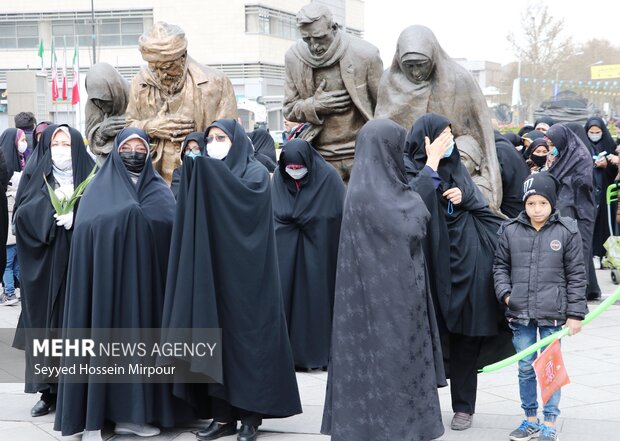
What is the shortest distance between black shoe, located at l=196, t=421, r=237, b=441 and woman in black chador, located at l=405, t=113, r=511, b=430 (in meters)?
1.37

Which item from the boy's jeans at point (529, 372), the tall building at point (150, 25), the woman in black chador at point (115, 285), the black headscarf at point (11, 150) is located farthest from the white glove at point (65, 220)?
the tall building at point (150, 25)

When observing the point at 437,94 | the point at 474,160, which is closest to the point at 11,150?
the point at 437,94

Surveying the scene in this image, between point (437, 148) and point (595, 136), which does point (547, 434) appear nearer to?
point (437, 148)

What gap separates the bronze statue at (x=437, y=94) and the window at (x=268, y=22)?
50.8 m

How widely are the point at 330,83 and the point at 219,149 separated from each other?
8.94ft

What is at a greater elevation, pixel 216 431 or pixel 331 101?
pixel 331 101

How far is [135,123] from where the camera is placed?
876cm

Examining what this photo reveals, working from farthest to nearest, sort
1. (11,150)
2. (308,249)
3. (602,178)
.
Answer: (602,178) → (11,150) → (308,249)

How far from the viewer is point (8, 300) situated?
11453 mm

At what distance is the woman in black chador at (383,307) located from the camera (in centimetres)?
491

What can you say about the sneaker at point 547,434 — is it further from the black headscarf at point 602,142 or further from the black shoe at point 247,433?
the black headscarf at point 602,142

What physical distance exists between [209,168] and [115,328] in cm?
113

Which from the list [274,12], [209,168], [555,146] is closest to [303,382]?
[209,168]

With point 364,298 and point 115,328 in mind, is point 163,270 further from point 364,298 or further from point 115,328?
point 364,298
